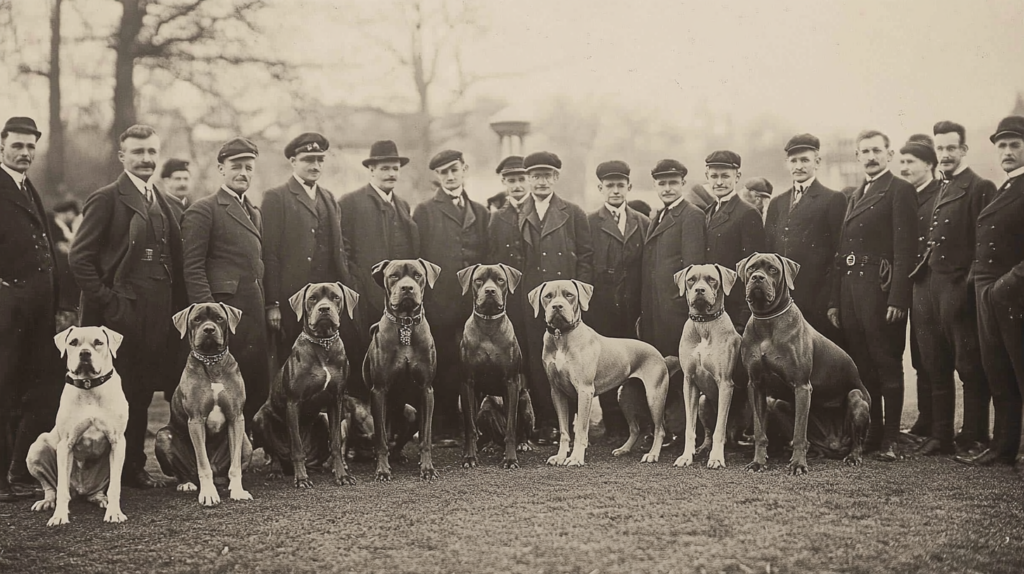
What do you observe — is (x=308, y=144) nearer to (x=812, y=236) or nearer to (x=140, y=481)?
(x=140, y=481)

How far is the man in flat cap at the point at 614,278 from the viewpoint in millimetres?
6711

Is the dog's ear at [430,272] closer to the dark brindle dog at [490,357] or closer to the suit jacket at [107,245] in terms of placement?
the dark brindle dog at [490,357]

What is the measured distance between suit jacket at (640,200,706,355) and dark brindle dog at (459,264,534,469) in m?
1.31

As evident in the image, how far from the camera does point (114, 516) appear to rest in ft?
14.0

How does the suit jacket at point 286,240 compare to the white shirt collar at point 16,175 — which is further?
the suit jacket at point 286,240

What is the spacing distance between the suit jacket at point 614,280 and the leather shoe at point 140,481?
11.5 feet

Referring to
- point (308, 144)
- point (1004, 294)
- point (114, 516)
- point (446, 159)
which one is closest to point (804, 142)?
point (1004, 294)

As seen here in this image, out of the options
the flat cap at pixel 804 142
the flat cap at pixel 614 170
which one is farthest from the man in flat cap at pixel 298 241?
the flat cap at pixel 804 142

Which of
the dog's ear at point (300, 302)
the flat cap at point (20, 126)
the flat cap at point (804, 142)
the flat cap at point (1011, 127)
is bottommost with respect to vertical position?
the dog's ear at point (300, 302)

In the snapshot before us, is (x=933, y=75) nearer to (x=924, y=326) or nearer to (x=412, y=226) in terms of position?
(x=924, y=326)

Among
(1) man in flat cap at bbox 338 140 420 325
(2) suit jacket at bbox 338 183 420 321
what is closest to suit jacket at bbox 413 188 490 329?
(1) man in flat cap at bbox 338 140 420 325

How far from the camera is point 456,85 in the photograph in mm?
9227

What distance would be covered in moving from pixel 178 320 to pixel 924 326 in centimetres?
498

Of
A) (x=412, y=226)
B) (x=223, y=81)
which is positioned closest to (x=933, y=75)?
(x=412, y=226)
